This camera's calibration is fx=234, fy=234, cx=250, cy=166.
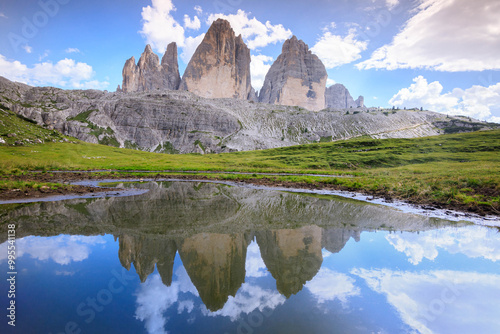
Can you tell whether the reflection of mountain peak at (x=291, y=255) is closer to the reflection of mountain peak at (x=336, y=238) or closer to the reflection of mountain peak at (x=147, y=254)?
the reflection of mountain peak at (x=336, y=238)

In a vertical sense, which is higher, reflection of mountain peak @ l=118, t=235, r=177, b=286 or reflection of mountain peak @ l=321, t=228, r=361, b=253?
reflection of mountain peak @ l=118, t=235, r=177, b=286

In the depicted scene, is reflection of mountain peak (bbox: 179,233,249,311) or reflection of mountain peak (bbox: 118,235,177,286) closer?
reflection of mountain peak (bbox: 179,233,249,311)

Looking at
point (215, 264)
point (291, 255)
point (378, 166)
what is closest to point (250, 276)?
point (215, 264)

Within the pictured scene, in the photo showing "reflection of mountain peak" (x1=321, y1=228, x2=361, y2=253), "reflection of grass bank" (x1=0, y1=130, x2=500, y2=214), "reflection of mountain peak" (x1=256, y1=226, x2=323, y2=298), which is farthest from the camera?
"reflection of grass bank" (x1=0, y1=130, x2=500, y2=214)

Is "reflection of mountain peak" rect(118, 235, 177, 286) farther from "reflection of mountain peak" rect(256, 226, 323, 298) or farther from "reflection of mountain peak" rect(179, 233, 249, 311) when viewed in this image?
"reflection of mountain peak" rect(256, 226, 323, 298)

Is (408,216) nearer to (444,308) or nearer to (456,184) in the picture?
(444,308)

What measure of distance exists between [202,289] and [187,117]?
202054mm

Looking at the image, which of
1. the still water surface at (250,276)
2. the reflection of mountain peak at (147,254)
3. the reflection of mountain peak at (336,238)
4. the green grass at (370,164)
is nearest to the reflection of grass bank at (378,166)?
the green grass at (370,164)

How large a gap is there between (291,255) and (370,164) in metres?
73.1

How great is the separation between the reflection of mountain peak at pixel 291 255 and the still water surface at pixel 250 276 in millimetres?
50

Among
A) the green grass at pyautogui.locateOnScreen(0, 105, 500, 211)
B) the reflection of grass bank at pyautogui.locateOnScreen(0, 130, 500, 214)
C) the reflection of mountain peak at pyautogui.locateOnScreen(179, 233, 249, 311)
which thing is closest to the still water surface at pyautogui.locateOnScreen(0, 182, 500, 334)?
the reflection of mountain peak at pyautogui.locateOnScreen(179, 233, 249, 311)

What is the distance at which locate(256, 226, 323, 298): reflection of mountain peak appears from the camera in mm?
7487

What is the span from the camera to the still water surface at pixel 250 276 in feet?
18.3

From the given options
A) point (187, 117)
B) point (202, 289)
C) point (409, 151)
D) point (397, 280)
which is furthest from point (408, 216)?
point (187, 117)
